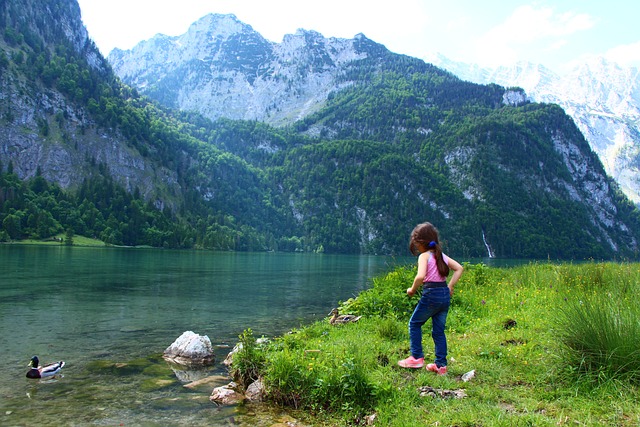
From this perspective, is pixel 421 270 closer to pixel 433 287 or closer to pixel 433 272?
pixel 433 272

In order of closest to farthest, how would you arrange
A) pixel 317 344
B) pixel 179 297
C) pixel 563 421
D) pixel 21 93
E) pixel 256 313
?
1. pixel 563 421
2. pixel 317 344
3. pixel 256 313
4. pixel 179 297
5. pixel 21 93

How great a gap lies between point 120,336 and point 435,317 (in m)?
15.1

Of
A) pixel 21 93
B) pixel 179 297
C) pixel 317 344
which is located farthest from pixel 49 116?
pixel 317 344

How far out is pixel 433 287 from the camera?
9.67 meters

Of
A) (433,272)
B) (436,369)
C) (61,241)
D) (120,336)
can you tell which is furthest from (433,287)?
(61,241)

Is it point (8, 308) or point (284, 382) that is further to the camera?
point (8, 308)

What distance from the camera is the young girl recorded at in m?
9.53

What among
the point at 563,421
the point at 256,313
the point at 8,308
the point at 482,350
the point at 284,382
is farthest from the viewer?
the point at 256,313

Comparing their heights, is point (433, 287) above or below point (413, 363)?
above

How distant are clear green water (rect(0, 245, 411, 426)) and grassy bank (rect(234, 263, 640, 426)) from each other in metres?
1.79

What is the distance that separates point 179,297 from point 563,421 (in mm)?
30872

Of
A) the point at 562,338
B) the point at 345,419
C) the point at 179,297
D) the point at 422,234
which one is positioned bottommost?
the point at 179,297

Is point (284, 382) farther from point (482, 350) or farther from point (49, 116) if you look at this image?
point (49, 116)

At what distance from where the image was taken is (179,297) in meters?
33.4
